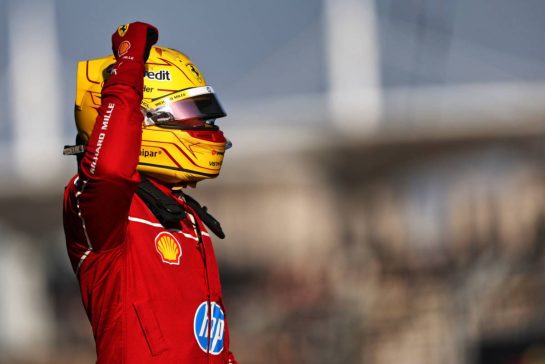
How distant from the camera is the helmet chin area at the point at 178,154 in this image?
3.99m

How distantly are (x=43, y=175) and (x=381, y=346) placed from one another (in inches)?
245

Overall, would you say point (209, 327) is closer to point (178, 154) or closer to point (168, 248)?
point (168, 248)

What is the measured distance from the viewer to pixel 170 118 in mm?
4047

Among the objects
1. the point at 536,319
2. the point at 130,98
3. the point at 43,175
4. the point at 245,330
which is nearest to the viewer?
the point at 130,98

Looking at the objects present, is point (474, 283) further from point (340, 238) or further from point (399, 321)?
point (340, 238)

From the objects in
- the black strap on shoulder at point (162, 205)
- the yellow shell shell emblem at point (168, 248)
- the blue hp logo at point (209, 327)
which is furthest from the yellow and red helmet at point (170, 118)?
the blue hp logo at point (209, 327)

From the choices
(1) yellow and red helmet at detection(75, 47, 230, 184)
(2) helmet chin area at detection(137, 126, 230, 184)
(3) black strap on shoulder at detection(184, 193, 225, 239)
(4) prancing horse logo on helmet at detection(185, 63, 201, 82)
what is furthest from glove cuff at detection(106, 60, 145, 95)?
(3) black strap on shoulder at detection(184, 193, 225, 239)

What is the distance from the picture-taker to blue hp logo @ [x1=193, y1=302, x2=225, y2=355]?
148 inches

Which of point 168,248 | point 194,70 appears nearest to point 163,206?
point 168,248

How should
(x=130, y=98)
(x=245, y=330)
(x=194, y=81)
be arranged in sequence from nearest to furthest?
(x=130, y=98), (x=194, y=81), (x=245, y=330)

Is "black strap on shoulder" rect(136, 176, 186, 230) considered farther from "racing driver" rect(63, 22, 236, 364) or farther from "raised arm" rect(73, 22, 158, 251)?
"raised arm" rect(73, 22, 158, 251)

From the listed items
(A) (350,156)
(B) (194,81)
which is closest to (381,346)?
(A) (350,156)

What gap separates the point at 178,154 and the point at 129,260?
1.69ft

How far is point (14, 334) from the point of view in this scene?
17.0 meters
